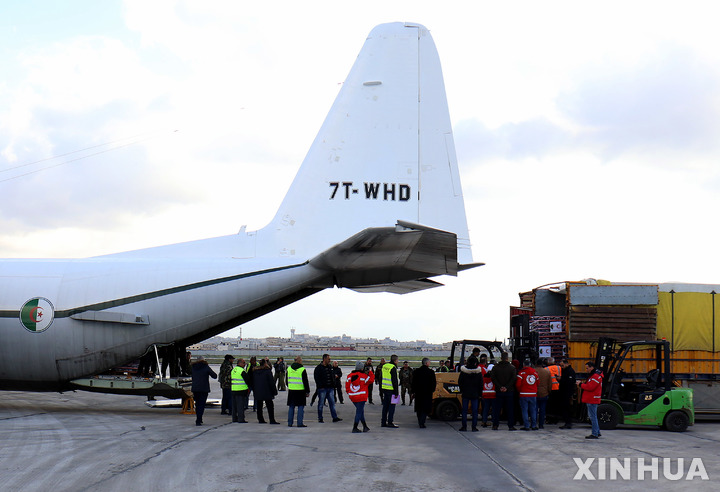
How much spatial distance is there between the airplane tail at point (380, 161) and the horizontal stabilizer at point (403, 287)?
1.43m

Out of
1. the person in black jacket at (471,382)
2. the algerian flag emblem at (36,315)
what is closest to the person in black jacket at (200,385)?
the algerian flag emblem at (36,315)

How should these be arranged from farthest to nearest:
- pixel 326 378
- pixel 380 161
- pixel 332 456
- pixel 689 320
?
pixel 689 320
pixel 380 161
pixel 326 378
pixel 332 456

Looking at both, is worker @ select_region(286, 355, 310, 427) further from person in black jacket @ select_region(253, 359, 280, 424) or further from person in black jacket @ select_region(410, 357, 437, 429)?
person in black jacket @ select_region(410, 357, 437, 429)

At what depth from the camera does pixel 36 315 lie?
52.6 ft

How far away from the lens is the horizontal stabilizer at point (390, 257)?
1255 cm

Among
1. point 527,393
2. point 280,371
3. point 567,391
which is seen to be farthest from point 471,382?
point 280,371

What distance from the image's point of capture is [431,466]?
952 cm

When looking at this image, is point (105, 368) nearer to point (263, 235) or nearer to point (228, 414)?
point (228, 414)

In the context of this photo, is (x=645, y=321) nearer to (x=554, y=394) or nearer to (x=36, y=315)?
(x=554, y=394)

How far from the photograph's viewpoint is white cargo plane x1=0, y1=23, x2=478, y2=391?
1580 centimetres

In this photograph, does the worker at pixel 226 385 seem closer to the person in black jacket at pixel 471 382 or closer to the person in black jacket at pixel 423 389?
the person in black jacket at pixel 423 389

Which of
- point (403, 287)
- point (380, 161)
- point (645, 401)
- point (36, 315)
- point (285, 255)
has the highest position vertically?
point (380, 161)

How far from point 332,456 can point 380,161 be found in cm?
795

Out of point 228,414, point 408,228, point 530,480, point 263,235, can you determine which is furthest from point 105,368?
point 530,480
